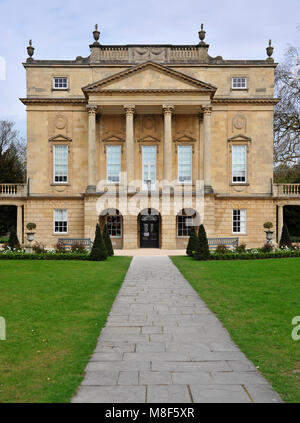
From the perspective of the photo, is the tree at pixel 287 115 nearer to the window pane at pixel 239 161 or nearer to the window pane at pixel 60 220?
the window pane at pixel 239 161

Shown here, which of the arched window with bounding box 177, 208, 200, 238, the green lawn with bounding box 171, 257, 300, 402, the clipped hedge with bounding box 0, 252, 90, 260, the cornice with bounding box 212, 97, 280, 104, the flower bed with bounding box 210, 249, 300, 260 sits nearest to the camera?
the green lawn with bounding box 171, 257, 300, 402

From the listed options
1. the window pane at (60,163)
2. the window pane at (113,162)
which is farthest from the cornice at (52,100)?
the window pane at (113,162)

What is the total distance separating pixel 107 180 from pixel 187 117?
958 cm

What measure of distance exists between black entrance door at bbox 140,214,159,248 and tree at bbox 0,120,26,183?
60.9ft

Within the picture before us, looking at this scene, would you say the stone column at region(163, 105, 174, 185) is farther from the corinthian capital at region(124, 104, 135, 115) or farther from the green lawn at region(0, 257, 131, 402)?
the green lawn at region(0, 257, 131, 402)

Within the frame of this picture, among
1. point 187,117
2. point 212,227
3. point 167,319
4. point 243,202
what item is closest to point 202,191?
point 212,227

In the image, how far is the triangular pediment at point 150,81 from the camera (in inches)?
1282

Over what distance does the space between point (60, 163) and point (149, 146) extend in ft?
28.1

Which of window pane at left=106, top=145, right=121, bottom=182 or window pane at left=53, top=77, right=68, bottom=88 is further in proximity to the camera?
window pane at left=53, top=77, right=68, bottom=88

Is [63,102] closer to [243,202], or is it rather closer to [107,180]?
[107,180]

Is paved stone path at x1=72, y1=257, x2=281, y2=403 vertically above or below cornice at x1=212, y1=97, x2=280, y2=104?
below

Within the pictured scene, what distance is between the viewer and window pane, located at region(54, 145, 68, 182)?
118ft

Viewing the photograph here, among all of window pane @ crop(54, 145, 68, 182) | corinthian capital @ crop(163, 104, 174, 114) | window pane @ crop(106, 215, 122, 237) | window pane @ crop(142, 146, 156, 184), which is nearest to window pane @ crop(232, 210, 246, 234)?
window pane @ crop(142, 146, 156, 184)
